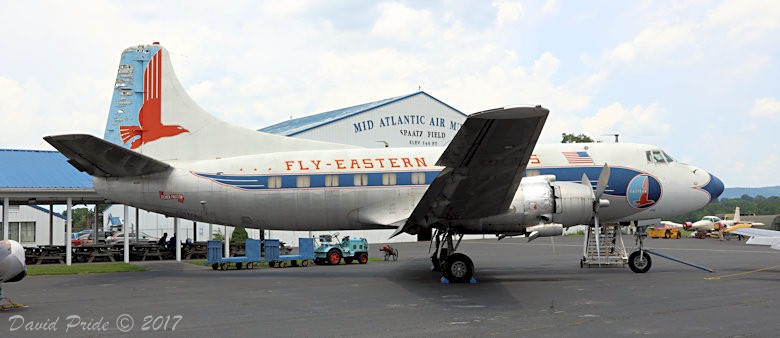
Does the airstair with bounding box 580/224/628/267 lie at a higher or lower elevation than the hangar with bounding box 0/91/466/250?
lower

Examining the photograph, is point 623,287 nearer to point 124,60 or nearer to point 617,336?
point 617,336

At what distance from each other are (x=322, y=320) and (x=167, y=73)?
459 inches

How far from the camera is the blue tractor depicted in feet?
77.3

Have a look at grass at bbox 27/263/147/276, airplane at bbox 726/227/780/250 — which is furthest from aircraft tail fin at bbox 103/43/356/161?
airplane at bbox 726/227/780/250

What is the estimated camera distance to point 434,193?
13.4m

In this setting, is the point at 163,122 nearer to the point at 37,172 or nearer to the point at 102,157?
the point at 102,157

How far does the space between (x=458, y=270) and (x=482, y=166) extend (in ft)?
11.8

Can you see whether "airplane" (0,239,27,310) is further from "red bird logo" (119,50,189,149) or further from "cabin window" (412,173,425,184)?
"cabin window" (412,173,425,184)

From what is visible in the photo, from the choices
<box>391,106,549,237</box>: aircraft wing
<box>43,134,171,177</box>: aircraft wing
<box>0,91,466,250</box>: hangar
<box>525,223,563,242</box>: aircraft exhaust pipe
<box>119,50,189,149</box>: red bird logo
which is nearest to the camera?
<box>391,106,549,237</box>: aircraft wing

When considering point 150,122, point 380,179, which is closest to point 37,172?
point 150,122

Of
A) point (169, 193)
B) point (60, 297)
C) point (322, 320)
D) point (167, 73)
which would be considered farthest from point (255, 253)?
point (322, 320)

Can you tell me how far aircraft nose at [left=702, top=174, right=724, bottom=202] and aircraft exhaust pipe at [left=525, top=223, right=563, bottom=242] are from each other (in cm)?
623

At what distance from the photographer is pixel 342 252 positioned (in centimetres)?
2384

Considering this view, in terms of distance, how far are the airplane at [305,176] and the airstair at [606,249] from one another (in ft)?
4.66
